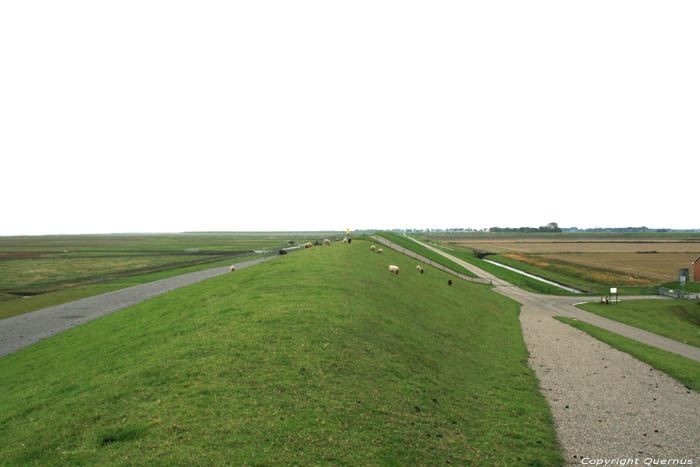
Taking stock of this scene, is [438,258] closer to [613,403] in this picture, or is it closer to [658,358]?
[658,358]

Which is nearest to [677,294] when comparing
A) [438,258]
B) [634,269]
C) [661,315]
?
[661,315]

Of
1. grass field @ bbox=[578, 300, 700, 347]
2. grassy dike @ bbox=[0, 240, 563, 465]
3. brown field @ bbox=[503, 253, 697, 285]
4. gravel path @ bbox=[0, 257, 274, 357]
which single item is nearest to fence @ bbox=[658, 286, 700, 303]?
grass field @ bbox=[578, 300, 700, 347]

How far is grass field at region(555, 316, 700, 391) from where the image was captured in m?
20.2

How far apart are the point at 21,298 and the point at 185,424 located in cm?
5790

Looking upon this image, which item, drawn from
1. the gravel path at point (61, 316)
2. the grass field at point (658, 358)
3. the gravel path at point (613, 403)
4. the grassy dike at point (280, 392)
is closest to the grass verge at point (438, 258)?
the grass field at point (658, 358)

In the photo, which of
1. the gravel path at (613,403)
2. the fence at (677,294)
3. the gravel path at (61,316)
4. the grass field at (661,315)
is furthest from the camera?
the fence at (677,294)

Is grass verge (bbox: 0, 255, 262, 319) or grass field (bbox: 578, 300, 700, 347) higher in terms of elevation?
grass verge (bbox: 0, 255, 262, 319)

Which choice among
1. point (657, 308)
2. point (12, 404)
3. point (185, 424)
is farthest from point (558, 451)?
point (657, 308)

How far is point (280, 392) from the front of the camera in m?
12.1

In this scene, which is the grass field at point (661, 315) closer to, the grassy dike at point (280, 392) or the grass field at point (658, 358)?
the grass field at point (658, 358)

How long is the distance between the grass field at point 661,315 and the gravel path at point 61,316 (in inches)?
2294

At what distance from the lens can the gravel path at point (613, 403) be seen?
12.7m

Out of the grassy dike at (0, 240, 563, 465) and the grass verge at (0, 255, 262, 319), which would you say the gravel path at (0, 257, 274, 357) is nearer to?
the grass verge at (0, 255, 262, 319)

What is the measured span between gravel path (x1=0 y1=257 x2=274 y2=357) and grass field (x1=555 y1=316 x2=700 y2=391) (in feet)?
155
